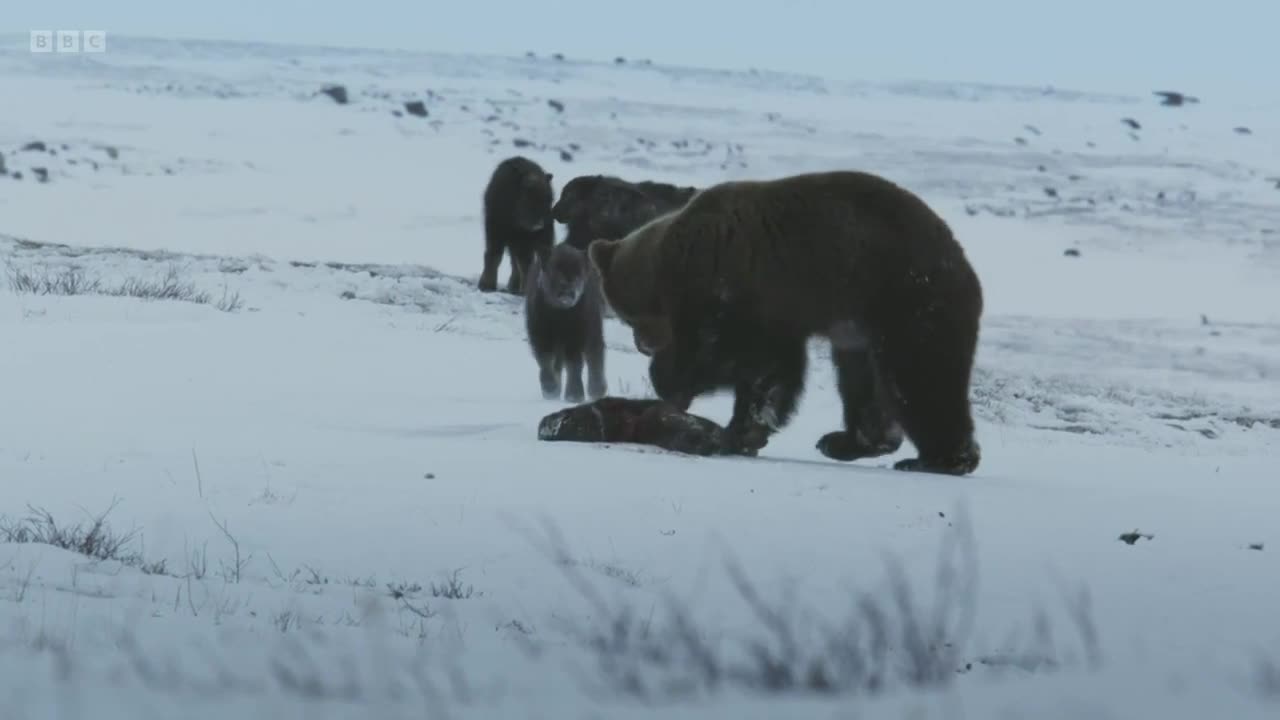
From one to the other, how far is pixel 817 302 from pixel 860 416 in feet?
3.04

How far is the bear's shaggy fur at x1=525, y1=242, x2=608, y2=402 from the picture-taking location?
32.4 feet

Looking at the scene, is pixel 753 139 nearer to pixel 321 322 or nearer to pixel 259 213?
pixel 259 213

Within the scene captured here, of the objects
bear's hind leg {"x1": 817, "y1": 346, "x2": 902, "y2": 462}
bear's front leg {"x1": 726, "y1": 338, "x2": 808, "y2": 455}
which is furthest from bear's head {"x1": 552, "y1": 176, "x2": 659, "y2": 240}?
bear's front leg {"x1": 726, "y1": 338, "x2": 808, "y2": 455}

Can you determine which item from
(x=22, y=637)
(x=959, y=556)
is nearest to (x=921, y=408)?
(x=959, y=556)

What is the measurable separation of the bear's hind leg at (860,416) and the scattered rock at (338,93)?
39.1 m

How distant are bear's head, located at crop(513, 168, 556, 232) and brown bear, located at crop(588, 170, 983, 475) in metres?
7.73

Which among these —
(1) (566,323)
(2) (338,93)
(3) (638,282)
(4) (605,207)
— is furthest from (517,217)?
(2) (338,93)

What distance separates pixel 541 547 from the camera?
535cm

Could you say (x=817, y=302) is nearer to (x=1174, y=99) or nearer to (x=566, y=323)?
(x=566, y=323)

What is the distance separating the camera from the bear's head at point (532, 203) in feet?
50.4

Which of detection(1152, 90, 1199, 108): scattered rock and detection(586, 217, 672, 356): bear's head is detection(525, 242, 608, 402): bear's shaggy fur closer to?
detection(586, 217, 672, 356): bear's head

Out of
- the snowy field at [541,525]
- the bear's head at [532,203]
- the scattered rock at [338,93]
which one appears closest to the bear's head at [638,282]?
the snowy field at [541,525]

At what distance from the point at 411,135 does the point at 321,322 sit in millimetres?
28387

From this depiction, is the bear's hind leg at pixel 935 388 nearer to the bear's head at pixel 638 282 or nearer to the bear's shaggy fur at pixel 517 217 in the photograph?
the bear's head at pixel 638 282
